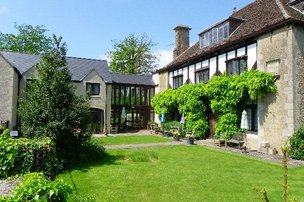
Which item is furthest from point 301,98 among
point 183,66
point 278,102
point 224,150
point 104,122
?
point 104,122

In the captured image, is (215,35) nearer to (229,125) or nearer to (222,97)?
(222,97)

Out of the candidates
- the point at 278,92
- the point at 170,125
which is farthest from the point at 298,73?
the point at 170,125

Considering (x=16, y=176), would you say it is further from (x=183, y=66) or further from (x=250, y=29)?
(x=183, y=66)

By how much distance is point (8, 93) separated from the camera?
24.9 m

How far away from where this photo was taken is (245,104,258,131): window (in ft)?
61.0

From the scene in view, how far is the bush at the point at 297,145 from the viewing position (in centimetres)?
1488

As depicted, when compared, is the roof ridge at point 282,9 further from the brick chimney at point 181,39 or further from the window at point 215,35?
the brick chimney at point 181,39

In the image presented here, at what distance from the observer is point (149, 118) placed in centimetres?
3569

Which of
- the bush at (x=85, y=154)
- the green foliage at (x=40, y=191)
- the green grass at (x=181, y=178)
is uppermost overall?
the green foliage at (x=40, y=191)

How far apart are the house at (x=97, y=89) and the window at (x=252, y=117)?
577 inches

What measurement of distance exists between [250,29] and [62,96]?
14.2 m

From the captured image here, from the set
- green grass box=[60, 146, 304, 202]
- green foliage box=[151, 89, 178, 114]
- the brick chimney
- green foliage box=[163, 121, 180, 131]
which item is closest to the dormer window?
green foliage box=[151, 89, 178, 114]

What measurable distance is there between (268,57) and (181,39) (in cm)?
1635

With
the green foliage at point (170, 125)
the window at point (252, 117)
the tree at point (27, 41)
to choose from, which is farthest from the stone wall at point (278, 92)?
the tree at point (27, 41)
